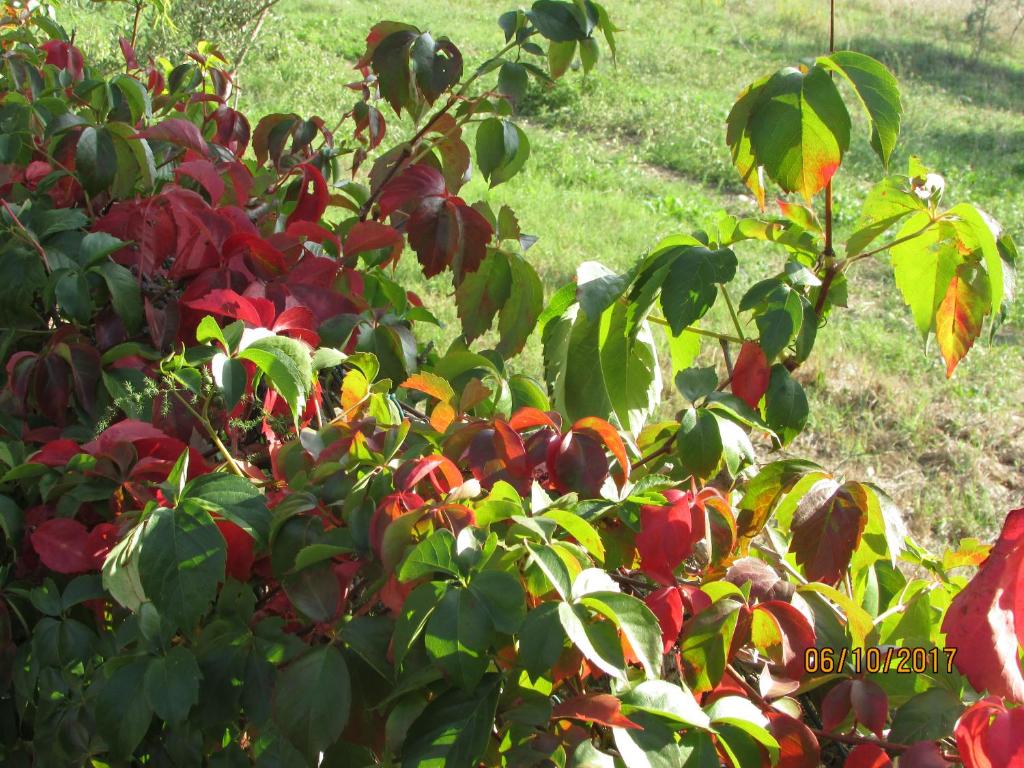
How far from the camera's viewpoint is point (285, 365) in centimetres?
86

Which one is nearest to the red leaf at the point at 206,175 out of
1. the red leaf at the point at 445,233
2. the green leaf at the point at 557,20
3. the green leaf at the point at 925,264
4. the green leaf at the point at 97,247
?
the green leaf at the point at 97,247

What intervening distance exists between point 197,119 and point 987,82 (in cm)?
1067

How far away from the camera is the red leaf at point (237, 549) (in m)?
0.86

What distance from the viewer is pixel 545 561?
2.26 feet

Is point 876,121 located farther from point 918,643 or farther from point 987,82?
point 987,82

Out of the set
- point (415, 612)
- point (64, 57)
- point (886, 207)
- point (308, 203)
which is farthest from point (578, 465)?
point (64, 57)

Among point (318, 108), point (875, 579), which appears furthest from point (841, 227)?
point (875, 579)

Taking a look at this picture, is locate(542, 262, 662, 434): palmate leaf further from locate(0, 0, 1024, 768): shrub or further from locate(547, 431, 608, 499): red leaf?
locate(547, 431, 608, 499): red leaf

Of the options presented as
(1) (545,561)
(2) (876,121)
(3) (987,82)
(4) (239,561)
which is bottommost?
(3) (987,82)

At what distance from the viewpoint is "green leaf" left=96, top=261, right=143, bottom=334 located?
1.11 metres

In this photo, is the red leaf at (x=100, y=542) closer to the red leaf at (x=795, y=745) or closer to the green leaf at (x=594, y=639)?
the green leaf at (x=594, y=639)

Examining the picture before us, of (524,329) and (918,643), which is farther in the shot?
(524,329)

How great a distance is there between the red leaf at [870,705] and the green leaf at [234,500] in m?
0.47

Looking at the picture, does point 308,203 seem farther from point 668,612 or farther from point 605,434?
point 668,612
